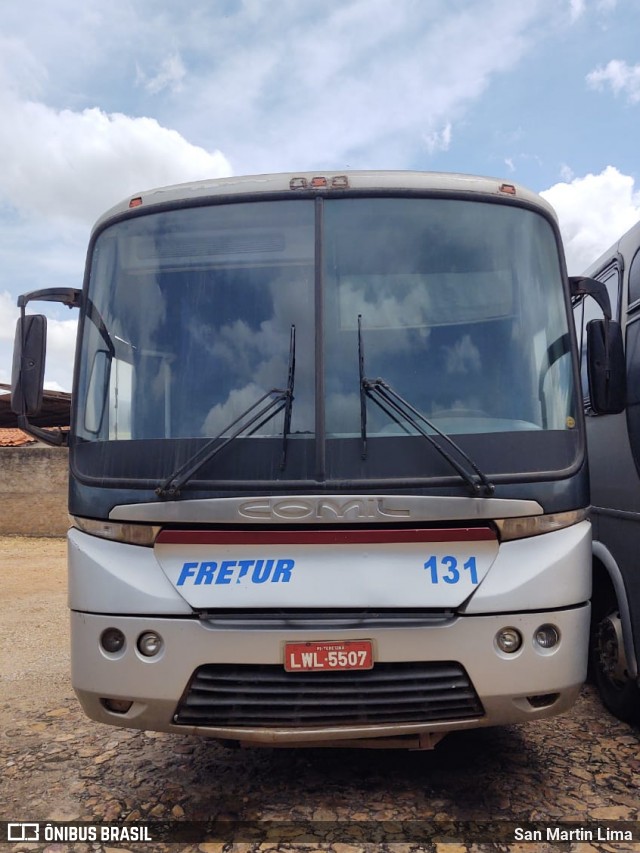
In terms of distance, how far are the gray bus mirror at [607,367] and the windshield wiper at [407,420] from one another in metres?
0.99

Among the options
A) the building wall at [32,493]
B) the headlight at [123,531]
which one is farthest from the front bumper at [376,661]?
the building wall at [32,493]

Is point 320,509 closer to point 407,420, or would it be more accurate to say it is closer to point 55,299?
point 407,420

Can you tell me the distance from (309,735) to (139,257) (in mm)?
2337

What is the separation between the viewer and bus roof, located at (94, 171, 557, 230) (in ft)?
12.2

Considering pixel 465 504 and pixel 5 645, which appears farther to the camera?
pixel 5 645

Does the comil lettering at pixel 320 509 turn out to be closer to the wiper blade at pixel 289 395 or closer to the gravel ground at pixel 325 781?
the wiper blade at pixel 289 395

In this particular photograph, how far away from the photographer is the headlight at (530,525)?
326cm

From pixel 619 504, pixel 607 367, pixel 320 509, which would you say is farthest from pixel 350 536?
pixel 619 504

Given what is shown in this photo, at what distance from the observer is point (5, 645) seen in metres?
7.19

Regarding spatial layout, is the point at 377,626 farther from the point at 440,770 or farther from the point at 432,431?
the point at 440,770

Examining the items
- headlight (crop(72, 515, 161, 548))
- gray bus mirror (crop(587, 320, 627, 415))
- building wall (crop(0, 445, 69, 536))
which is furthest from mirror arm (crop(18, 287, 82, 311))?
building wall (crop(0, 445, 69, 536))

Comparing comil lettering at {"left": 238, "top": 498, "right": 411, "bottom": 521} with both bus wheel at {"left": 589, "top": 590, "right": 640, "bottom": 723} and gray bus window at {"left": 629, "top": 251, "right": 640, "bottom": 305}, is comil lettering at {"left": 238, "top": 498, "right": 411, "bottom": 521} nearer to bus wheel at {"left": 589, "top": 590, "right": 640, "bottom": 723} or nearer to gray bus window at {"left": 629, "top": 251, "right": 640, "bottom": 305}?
bus wheel at {"left": 589, "top": 590, "right": 640, "bottom": 723}

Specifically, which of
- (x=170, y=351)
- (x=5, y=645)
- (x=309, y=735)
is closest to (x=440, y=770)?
(x=309, y=735)

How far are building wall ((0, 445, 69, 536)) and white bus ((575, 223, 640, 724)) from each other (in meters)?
12.3
